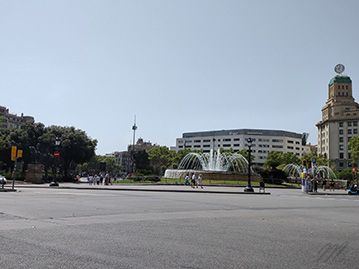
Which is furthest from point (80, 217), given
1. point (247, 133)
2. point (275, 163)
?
point (247, 133)

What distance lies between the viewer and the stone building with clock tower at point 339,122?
11662 cm

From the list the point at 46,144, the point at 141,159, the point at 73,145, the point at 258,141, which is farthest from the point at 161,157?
the point at 46,144

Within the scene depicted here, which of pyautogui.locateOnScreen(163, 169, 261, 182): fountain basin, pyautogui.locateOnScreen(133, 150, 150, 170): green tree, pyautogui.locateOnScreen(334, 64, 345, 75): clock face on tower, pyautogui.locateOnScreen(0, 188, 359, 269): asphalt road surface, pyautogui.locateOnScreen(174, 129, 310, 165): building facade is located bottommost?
pyautogui.locateOnScreen(0, 188, 359, 269): asphalt road surface

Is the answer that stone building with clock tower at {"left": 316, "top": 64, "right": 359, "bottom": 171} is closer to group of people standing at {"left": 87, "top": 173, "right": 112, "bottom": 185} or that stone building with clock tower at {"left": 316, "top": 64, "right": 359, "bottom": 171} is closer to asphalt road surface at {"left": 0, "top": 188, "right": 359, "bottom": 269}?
group of people standing at {"left": 87, "top": 173, "right": 112, "bottom": 185}

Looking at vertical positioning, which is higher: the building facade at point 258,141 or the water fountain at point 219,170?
the building facade at point 258,141

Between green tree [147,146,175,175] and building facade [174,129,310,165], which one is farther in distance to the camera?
building facade [174,129,310,165]

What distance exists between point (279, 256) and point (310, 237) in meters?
2.22

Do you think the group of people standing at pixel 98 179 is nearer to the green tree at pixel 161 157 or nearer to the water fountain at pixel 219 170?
the water fountain at pixel 219 170

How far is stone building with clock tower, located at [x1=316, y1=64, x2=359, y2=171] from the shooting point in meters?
117

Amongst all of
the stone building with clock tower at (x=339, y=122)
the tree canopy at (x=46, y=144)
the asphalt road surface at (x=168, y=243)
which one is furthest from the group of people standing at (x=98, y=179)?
the stone building with clock tower at (x=339, y=122)

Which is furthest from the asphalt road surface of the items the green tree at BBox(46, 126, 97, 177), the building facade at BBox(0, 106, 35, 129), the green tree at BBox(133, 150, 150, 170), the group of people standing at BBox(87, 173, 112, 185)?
the building facade at BBox(0, 106, 35, 129)

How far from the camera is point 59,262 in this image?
15.5 ft

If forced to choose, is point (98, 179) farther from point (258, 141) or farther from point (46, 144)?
point (258, 141)

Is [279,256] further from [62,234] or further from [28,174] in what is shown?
[28,174]
